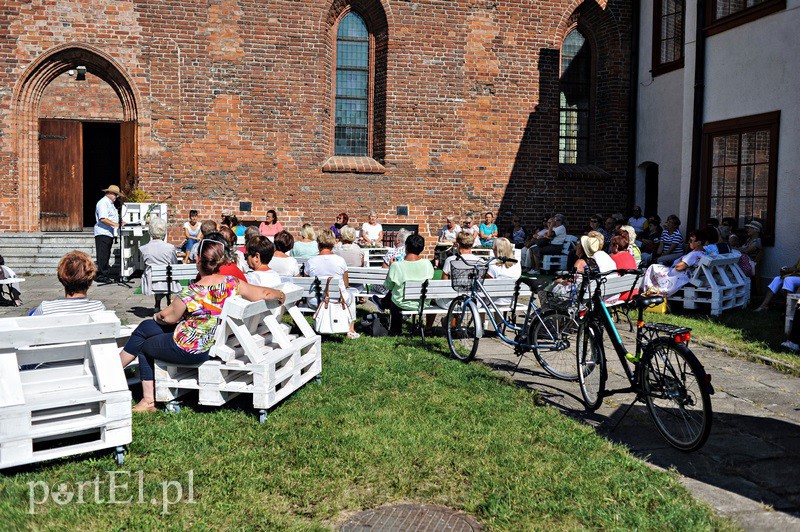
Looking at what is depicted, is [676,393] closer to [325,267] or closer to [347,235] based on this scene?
[325,267]

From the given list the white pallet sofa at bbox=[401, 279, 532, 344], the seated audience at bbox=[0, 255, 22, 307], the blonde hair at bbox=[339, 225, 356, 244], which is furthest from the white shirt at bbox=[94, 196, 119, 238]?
the white pallet sofa at bbox=[401, 279, 532, 344]

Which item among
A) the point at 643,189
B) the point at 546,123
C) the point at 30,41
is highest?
the point at 30,41

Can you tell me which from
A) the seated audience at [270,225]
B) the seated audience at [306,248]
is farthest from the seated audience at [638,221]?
the seated audience at [306,248]

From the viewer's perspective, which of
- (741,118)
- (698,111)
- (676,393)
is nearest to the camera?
(676,393)

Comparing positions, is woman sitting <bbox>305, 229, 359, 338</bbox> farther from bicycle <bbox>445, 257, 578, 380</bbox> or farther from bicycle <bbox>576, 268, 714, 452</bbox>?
bicycle <bbox>576, 268, 714, 452</bbox>

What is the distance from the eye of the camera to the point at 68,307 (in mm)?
4672

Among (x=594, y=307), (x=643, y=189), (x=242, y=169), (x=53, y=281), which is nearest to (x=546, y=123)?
(x=643, y=189)

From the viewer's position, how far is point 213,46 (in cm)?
1505

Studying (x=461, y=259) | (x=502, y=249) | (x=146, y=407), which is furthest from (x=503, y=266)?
(x=146, y=407)

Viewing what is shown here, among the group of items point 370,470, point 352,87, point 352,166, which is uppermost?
point 352,87

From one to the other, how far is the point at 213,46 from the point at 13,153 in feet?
15.5

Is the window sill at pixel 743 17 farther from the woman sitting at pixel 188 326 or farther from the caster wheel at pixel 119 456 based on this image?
the caster wheel at pixel 119 456

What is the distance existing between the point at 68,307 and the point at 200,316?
87cm

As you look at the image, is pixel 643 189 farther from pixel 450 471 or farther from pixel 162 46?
pixel 450 471
